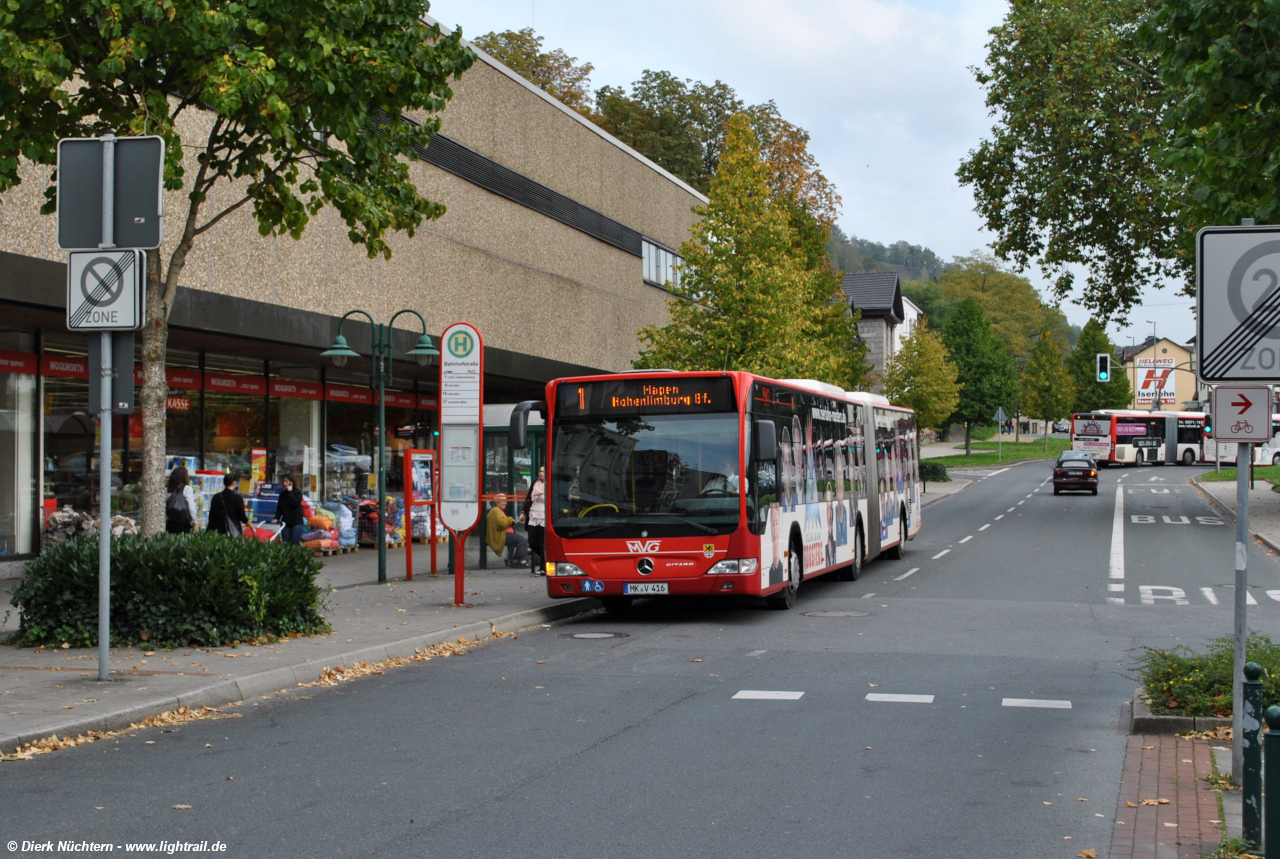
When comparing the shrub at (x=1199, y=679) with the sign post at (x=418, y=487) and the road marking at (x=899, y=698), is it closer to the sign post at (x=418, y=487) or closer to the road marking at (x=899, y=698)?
the road marking at (x=899, y=698)

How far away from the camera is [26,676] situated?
962 centimetres

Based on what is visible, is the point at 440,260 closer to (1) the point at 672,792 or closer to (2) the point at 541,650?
(2) the point at 541,650

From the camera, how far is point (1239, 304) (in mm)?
6168

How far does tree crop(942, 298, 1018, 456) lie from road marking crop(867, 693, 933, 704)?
73406 millimetres

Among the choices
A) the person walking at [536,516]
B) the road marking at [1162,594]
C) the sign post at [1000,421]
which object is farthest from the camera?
the sign post at [1000,421]

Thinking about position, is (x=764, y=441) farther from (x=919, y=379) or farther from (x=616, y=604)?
(x=919, y=379)

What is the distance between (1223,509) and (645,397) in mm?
30645

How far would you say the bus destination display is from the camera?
1466 cm

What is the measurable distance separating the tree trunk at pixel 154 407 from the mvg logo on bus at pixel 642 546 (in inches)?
202

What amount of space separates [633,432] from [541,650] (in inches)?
129

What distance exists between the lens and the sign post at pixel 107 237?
934 centimetres

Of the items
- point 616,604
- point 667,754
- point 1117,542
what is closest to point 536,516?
point 616,604

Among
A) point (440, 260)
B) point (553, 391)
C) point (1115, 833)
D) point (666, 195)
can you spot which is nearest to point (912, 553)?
point (440, 260)

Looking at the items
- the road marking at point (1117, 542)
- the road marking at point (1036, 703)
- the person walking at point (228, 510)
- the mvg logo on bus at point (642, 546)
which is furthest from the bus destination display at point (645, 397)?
the road marking at point (1117, 542)
